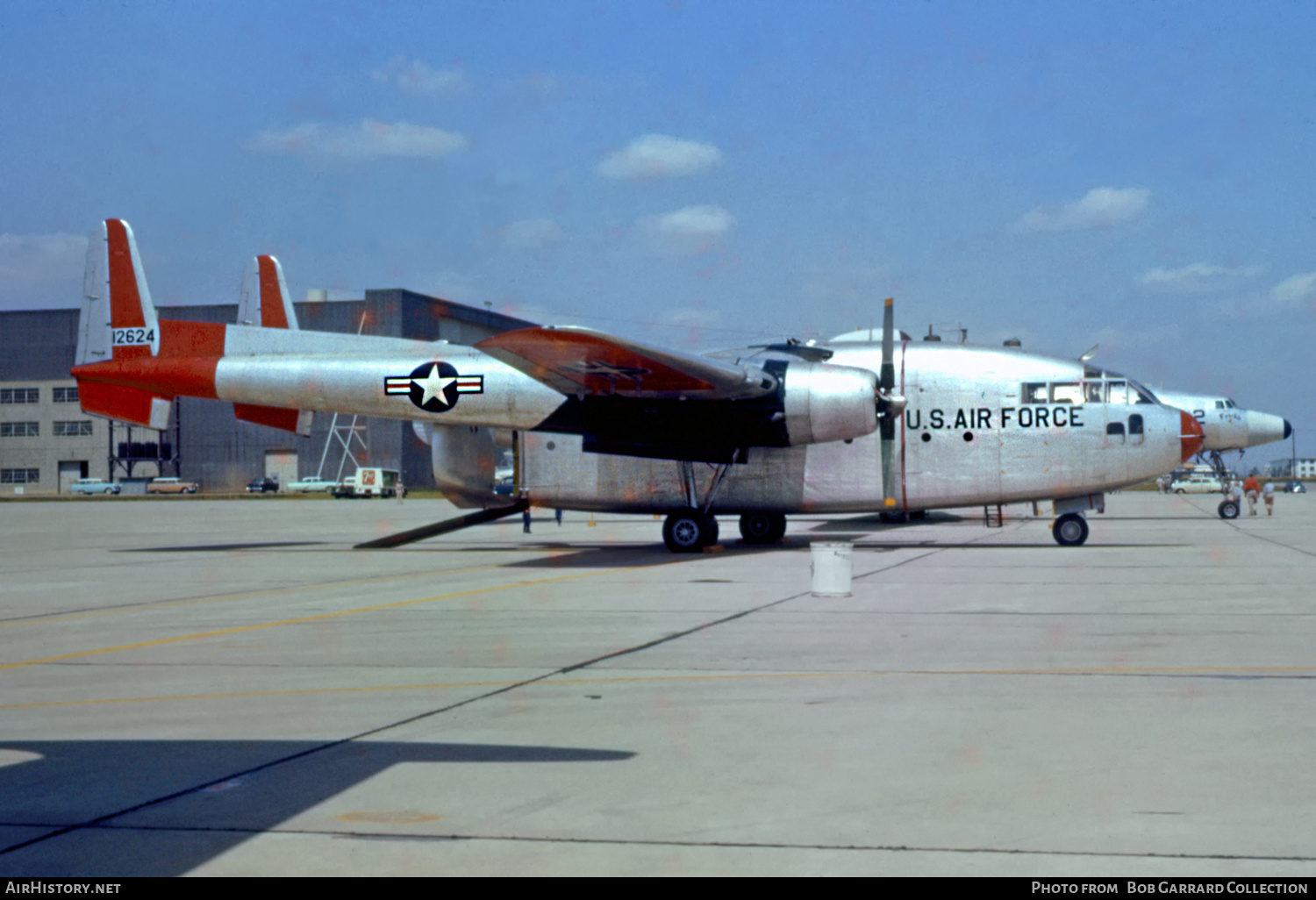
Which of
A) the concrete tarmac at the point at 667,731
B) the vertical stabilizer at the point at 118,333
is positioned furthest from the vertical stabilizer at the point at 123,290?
the concrete tarmac at the point at 667,731

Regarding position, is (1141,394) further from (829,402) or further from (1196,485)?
(1196,485)

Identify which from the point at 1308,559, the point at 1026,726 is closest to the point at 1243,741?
the point at 1026,726

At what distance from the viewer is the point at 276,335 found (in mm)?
24609

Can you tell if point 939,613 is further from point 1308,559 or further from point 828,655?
point 1308,559

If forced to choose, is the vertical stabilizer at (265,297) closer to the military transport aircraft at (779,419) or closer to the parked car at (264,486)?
the military transport aircraft at (779,419)

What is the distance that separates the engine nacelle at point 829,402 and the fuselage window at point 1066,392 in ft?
12.3

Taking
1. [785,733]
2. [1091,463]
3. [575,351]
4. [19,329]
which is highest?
[19,329]

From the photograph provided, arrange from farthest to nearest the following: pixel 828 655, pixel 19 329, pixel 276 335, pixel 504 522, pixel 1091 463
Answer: pixel 19 329 < pixel 504 522 < pixel 276 335 < pixel 1091 463 < pixel 828 655

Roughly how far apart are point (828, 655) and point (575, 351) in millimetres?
10437

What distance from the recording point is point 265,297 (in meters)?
27.5

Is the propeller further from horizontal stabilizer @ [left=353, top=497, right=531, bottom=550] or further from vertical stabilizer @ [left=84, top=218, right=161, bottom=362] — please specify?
vertical stabilizer @ [left=84, top=218, right=161, bottom=362]

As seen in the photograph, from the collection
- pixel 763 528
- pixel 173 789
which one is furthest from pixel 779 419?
pixel 173 789

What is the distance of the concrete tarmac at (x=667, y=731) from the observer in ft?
15.3

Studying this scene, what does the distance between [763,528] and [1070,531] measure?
6.20 meters
